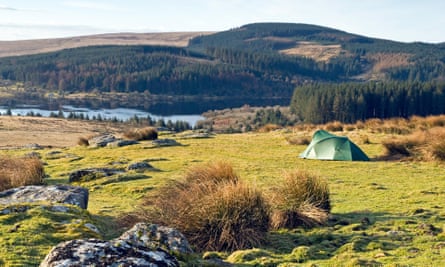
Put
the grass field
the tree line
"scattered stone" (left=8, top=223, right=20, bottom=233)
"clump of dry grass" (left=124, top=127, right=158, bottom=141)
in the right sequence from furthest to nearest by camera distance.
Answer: the tree line → "clump of dry grass" (left=124, top=127, right=158, bottom=141) → "scattered stone" (left=8, top=223, right=20, bottom=233) → the grass field

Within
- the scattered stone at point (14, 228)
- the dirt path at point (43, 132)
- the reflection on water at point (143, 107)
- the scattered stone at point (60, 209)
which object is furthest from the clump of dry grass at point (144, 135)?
the reflection on water at point (143, 107)

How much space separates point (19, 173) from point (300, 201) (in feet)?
32.0

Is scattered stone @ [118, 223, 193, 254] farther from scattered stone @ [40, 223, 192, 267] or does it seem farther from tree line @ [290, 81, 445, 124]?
tree line @ [290, 81, 445, 124]

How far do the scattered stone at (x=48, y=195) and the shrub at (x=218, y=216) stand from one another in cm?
231

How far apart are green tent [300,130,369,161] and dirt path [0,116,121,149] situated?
83.0 ft

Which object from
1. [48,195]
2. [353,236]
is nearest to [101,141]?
[48,195]

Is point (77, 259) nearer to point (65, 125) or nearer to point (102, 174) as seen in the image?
point (102, 174)

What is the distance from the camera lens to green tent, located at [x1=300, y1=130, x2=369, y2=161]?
2500 centimetres

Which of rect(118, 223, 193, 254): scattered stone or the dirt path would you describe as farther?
the dirt path

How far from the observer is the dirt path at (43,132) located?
45.7 m

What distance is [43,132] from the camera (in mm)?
54750

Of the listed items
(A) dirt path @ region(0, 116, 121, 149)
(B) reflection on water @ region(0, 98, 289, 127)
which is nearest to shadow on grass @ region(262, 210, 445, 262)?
(A) dirt path @ region(0, 116, 121, 149)

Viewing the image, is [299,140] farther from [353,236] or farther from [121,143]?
[353,236]

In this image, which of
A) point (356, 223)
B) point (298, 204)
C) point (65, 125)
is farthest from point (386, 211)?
point (65, 125)
